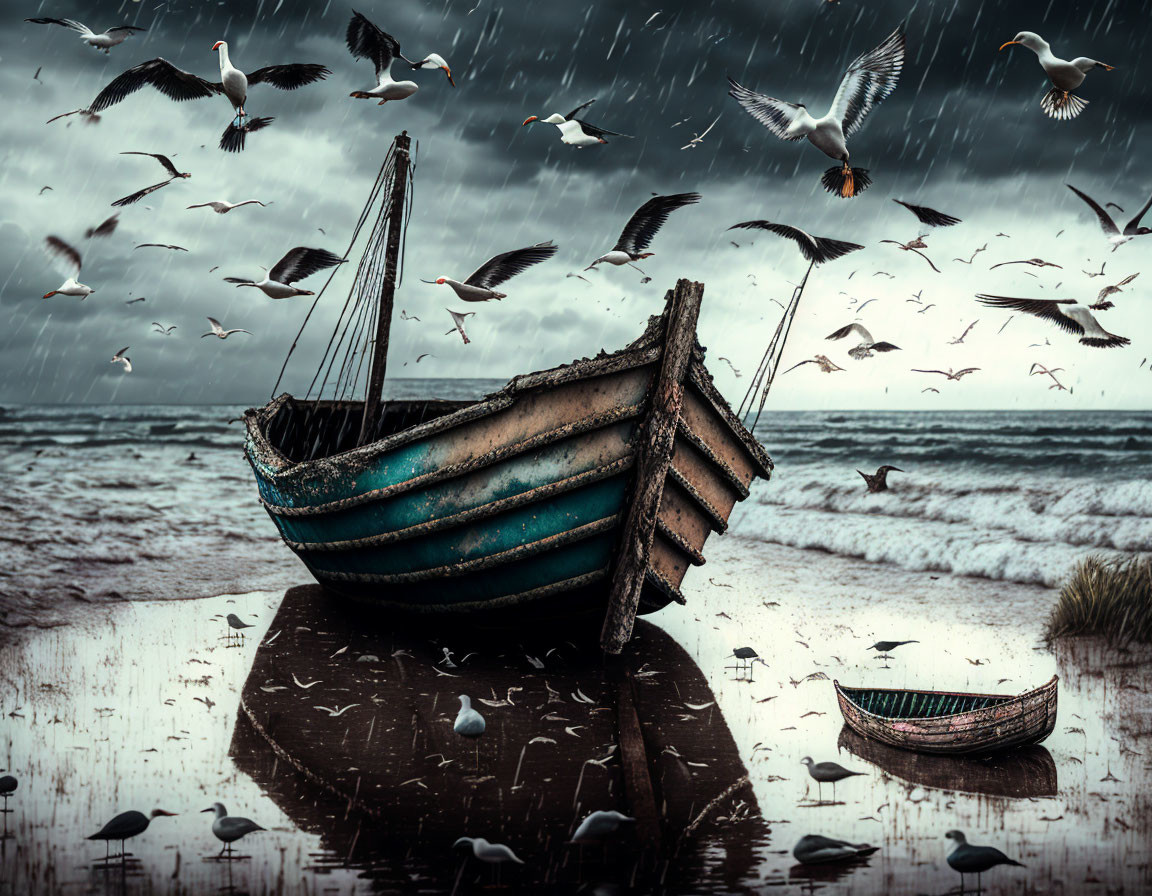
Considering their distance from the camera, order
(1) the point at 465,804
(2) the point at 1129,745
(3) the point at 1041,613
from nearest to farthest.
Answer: (1) the point at 465,804
(2) the point at 1129,745
(3) the point at 1041,613

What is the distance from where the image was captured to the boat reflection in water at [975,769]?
164 inches

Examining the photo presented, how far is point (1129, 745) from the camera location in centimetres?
477

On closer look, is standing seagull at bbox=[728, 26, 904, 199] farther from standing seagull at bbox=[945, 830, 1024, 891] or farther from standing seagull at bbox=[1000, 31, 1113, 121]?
standing seagull at bbox=[945, 830, 1024, 891]

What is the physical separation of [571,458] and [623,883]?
2956mm

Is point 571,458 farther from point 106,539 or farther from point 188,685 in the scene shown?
point 106,539

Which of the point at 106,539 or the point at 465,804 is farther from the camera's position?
the point at 106,539

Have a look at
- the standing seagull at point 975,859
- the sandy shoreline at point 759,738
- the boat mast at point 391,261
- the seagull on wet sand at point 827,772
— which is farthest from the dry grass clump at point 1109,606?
the boat mast at point 391,261

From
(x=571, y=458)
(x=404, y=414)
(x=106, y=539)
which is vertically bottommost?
(x=106, y=539)

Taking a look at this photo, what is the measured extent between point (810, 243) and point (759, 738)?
3.62 metres

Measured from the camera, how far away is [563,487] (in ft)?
18.7

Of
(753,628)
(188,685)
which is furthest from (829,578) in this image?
(188,685)

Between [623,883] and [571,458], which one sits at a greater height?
[571,458]

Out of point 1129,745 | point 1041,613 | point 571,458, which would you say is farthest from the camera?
point 1041,613

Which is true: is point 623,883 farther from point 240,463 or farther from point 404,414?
point 240,463
